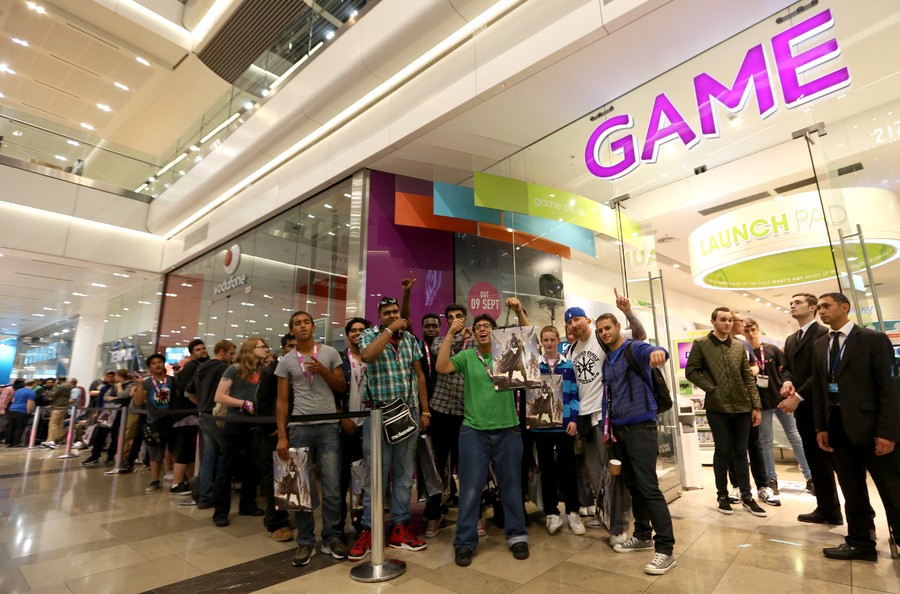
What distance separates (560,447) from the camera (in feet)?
11.3

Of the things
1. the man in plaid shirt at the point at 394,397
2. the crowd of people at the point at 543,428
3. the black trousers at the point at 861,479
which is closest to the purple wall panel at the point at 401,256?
the crowd of people at the point at 543,428

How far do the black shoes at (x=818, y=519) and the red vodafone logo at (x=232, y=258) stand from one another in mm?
8647

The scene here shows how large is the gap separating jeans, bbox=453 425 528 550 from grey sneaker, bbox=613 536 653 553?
0.60m

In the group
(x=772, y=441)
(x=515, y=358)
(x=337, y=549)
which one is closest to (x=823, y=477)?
(x=772, y=441)

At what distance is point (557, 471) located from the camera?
11.3 ft

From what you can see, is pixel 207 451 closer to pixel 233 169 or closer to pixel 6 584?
pixel 6 584

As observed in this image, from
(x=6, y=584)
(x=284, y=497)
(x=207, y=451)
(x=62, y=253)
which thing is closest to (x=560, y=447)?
(x=284, y=497)

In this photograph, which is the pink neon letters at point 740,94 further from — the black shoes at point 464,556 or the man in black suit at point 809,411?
the black shoes at point 464,556

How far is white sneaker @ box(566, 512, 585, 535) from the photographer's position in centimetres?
327

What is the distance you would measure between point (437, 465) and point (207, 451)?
215cm

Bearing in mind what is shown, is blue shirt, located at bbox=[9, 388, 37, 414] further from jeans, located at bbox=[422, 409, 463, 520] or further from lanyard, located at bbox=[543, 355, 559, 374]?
lanyard, located at bbox=[543, 355, 559, 374]

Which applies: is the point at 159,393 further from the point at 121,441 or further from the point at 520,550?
the point at 520,550

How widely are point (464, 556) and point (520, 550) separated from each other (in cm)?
36

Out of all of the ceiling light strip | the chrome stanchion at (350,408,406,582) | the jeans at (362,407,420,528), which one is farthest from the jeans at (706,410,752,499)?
the ceiling light strip
